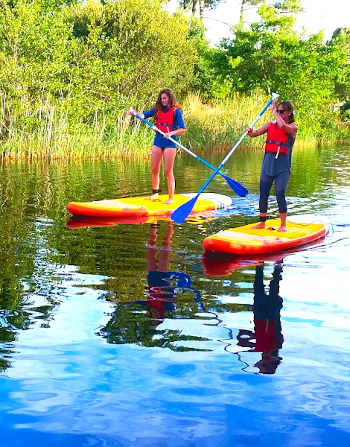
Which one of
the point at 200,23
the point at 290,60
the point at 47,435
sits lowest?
the point at 47,435

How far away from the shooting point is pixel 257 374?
3258 millimetres

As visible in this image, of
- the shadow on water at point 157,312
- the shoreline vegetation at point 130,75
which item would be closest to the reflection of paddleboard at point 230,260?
the shadow on water at point 157,312

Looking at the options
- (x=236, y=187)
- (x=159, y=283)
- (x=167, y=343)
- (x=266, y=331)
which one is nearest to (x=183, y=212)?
(x=236, y=187)

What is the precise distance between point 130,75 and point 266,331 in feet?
61.0

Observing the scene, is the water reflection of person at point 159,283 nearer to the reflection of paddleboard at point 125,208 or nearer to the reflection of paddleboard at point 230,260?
the reflection of paddleboard at point 230,260

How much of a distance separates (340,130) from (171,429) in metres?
37.3

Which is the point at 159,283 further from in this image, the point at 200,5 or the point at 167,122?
the point at 200,5

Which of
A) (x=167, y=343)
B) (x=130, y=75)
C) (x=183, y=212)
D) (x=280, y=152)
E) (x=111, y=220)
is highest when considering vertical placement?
(x=130, y=75)

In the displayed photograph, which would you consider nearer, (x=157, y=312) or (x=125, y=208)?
(x=157, y=312)

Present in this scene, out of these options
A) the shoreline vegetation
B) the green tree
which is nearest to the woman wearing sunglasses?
the shoreline vegetation

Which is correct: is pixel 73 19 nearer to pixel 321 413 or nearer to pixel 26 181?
pixel 26 181

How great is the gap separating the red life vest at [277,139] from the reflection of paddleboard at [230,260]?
1080 millimetres

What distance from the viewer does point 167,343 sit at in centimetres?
366

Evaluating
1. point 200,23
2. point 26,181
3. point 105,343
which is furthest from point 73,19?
point 105,343
